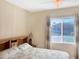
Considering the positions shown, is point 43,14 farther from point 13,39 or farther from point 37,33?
point 13,39

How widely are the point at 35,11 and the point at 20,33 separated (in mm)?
1245

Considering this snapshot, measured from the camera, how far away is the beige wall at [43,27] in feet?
15.1

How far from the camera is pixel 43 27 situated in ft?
16.7

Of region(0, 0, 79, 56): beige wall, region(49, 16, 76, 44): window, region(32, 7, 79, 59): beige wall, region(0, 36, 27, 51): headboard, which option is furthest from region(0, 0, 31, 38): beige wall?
region(49, 16, 76, 44): window

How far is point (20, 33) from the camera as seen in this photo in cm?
463

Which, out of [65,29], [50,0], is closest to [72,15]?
[65,29]

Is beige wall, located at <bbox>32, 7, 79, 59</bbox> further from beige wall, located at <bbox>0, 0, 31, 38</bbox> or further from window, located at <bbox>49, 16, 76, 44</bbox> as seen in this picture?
beige wall, located at <bbox>0, 0, 31, 38</bbox>

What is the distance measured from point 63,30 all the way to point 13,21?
2.05 m

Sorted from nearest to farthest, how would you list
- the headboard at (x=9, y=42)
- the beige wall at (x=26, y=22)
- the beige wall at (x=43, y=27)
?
1. the headboard at (x=9, y=42)
2. the beige wall at (x=26, y=22)
3. the beige wall at (x=43, y=27)

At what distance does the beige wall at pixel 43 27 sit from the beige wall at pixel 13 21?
34 centimetres

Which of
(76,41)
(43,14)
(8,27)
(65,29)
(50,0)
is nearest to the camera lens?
(50,0)

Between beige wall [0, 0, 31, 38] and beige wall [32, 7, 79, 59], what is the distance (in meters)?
0.34

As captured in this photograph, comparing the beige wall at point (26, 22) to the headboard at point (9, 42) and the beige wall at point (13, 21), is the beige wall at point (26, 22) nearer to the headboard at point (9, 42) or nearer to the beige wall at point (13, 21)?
the beige wall at point (13, 21)

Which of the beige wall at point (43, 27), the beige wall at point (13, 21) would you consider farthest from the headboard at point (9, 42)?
the beige wall at point (43, 27)
